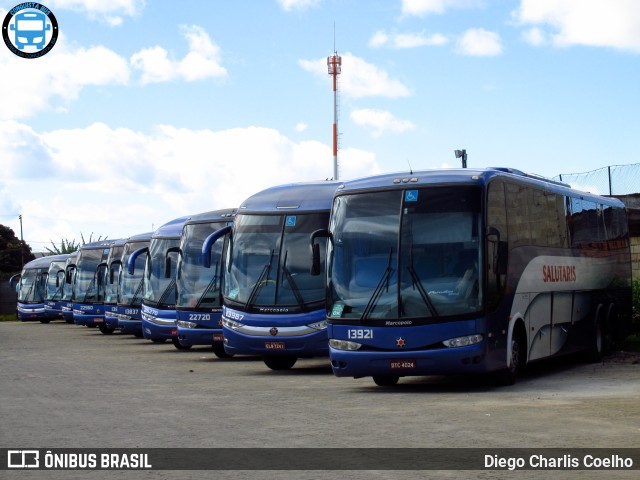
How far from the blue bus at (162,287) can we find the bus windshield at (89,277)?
14451 mm

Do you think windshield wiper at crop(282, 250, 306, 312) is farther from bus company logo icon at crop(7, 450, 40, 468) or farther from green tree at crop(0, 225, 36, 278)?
green tree at crop(0, 225, 36, 278)

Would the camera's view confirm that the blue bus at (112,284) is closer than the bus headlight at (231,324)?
No

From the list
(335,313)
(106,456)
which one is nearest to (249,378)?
(335,313)

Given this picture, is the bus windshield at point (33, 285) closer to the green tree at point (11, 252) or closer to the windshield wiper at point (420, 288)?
the green tree at point (11, 252)

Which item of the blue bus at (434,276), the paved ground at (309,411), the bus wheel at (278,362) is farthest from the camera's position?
the bus wheel at (278,362)

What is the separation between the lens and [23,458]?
10.6 m

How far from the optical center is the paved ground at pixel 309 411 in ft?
36.8

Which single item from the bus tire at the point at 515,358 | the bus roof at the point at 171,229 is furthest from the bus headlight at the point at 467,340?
the bus roof at the point at 171,229

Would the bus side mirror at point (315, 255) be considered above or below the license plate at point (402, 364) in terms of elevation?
above

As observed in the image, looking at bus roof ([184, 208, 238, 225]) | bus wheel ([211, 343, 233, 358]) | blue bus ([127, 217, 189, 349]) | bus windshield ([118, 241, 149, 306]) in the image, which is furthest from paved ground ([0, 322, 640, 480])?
bus windshield ([118, 241, 149, 306])

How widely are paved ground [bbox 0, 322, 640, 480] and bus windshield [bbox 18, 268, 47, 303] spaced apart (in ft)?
132

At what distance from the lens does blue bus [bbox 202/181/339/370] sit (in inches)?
816

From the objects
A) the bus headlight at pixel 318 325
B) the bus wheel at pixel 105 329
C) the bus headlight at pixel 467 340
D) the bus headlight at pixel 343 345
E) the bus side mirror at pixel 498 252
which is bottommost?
the bus wheel at pixel 105 329

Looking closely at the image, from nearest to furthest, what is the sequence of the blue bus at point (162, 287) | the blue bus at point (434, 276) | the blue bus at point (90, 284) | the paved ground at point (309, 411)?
the paved ground at point (309, 411)
the blue bus at point (434, 276)
the blue bus at point (162, 287)
the blue bus at point (90, 284)
